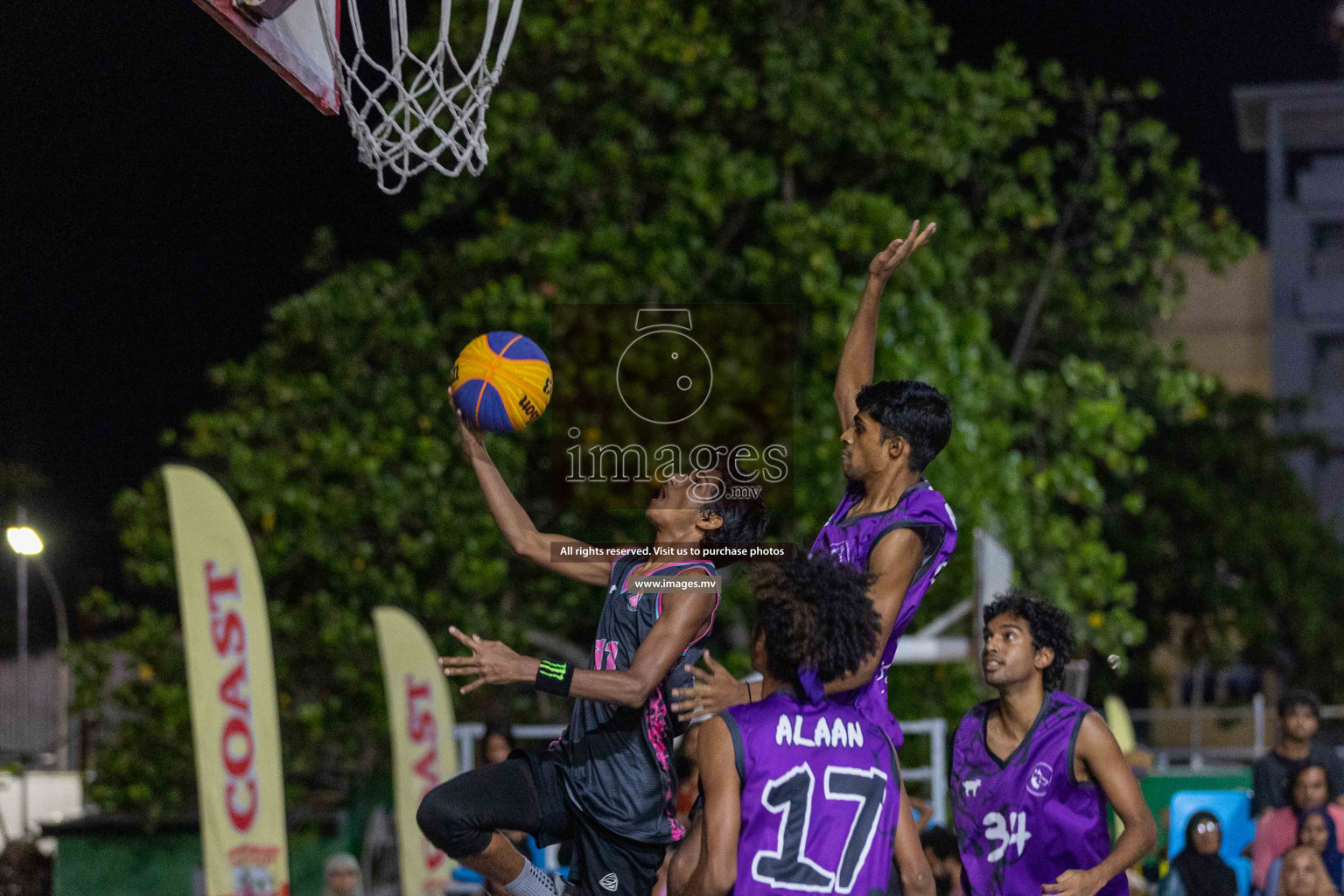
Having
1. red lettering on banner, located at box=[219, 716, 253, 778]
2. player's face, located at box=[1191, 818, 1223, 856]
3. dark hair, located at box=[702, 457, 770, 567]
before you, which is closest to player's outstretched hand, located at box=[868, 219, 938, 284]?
dark hair, located at box=[702, 457, 770, 567]

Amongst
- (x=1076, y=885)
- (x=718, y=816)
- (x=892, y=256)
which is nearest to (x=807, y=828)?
(x=718, y=816)

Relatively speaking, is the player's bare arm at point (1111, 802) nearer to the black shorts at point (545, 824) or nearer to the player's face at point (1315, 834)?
the black shorts at point (545, 824)

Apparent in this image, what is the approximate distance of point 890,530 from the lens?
4.88 m

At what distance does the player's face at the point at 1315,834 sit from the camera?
28.7 feet

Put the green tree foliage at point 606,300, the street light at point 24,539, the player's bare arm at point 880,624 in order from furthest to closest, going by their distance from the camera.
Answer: the green tree foliage at point 606,300 < the street light at point 24,539 < the player's bare arm at point 880,624

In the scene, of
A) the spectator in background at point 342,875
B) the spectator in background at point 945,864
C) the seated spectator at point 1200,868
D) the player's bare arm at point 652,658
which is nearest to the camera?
the player's bare arm at point 652,658

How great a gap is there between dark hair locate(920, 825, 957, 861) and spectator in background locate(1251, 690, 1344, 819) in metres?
2.33

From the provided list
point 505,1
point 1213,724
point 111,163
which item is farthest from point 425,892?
point 1213,724

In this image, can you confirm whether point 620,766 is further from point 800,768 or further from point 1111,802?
point 1111,802

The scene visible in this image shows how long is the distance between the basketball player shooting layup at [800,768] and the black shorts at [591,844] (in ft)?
3.94

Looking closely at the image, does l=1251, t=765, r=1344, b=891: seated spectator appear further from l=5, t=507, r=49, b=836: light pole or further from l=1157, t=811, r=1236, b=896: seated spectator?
l=5, t=507, r=49, b=836: light pole

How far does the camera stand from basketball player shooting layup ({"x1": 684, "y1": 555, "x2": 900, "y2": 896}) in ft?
Result: 13.7

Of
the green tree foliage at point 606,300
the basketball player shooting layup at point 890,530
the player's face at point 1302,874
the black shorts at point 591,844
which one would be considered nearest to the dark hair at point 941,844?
the player's face at point 1302,874

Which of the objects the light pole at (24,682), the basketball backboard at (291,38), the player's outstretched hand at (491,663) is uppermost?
the basketball backboard at (291,38)
